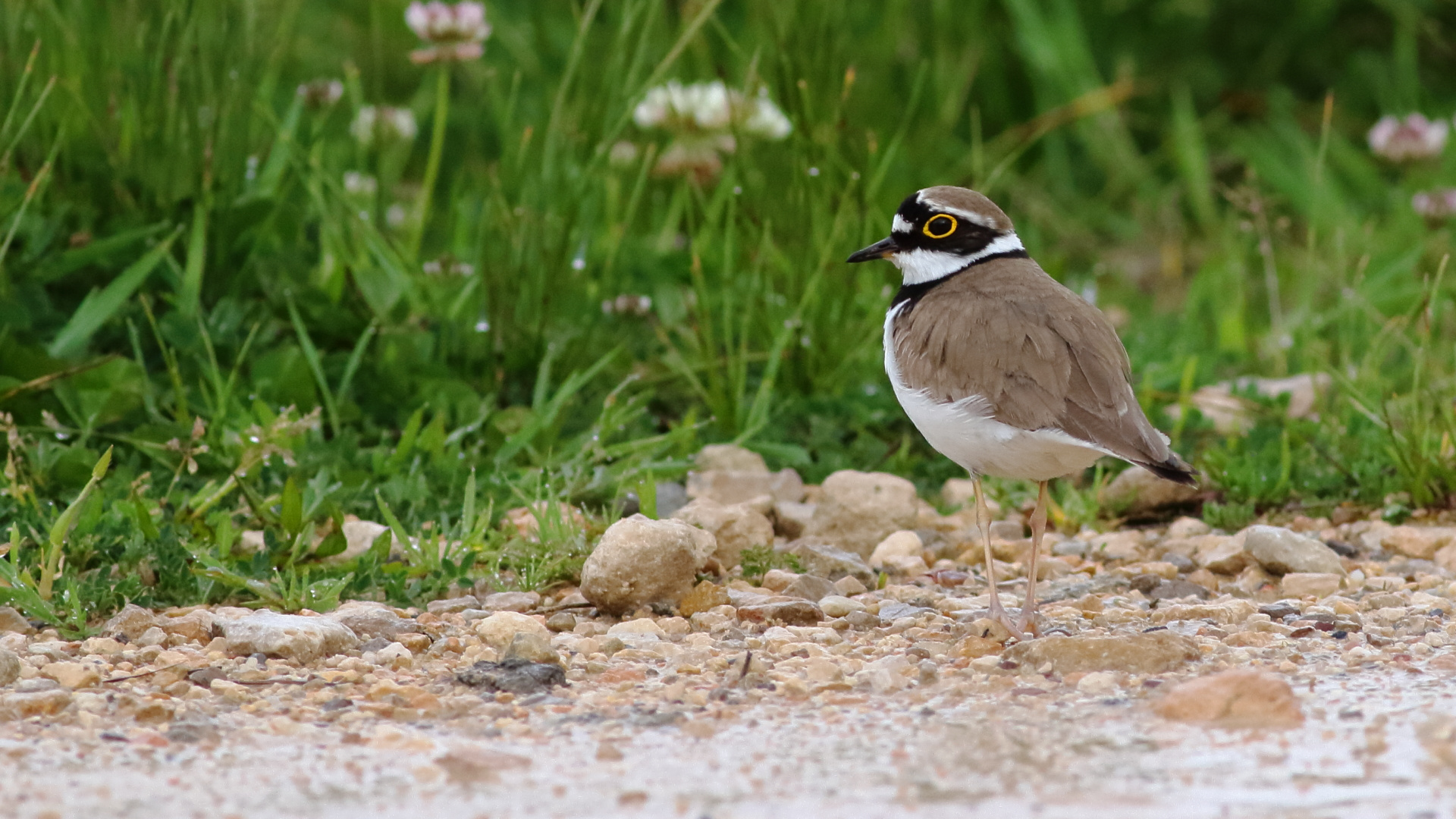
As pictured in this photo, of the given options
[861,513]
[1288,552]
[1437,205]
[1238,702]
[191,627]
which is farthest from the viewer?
[1437,205]

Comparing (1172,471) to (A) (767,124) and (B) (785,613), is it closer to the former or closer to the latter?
(B) (785,613)

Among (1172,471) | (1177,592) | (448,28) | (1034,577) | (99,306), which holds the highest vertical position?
(448,28)

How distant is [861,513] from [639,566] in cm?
109

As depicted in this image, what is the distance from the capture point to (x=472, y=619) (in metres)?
4.21

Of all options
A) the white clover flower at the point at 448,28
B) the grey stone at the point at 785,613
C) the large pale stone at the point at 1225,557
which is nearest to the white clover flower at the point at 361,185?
the white clover flower at the point at 448,28

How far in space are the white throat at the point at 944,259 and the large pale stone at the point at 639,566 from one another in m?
1.10

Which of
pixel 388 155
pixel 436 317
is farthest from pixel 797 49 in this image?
pixel 388 155

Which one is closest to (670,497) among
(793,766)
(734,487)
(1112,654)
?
(734,487)

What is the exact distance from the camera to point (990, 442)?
13.6 feet

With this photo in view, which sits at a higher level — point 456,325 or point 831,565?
point 456,325

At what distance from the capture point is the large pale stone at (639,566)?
425cm

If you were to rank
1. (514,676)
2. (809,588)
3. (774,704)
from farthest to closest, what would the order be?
(809,588) < (514,676) < (774,704)

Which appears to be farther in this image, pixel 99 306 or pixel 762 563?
pixel 99 306

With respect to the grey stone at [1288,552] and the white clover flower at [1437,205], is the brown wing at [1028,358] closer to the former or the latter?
the grey stone at [1288,552]
